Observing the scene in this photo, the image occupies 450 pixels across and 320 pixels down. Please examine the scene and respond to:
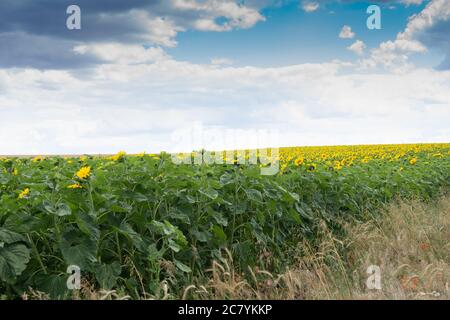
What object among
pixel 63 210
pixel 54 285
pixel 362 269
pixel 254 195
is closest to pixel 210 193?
pixel 254 195

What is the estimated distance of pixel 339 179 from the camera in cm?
903

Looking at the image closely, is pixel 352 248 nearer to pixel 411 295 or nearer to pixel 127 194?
pixel 411 295

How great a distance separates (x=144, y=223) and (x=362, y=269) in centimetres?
285

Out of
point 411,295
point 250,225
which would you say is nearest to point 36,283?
point 250,225

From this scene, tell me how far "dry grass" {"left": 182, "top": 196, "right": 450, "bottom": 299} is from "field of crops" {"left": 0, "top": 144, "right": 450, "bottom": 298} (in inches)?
12.4

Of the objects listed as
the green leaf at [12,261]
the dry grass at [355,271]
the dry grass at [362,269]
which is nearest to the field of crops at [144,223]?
the green leaf at [12,261]

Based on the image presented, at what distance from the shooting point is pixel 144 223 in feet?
17.6

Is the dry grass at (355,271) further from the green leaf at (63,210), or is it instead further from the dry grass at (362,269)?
the green leaf at (63,210)

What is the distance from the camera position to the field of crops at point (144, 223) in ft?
14.9

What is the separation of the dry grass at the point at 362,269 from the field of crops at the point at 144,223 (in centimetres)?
32

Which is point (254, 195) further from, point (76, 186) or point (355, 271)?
point (76, 186)

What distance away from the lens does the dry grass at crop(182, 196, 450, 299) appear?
5.16 m

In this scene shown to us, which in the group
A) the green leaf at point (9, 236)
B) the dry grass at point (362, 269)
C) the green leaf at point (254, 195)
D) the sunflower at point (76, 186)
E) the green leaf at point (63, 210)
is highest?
the sunflower at point (76, 186)

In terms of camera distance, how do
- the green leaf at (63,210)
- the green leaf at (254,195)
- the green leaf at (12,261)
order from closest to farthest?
1. the green leaf at (12,261)
2. the green leaf at (63,210)
3. the green leaf at (254,195)
